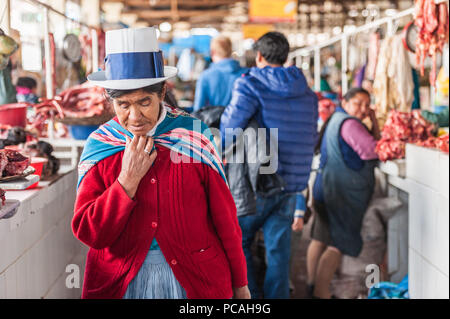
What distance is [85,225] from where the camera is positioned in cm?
185

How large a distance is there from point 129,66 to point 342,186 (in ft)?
9.49

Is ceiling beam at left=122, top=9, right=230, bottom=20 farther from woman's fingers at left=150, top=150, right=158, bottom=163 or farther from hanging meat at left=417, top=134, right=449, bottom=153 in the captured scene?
woman's fingers at left=150, top=150, right=158, bottom=163

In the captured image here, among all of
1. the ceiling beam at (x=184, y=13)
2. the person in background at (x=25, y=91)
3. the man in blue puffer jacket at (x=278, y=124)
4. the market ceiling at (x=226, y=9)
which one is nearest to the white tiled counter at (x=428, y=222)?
the man in blue puffer jacket at (x=278, y=124)

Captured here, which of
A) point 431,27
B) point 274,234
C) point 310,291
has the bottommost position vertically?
point 310,291

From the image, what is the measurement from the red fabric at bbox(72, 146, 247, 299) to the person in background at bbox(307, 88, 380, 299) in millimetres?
2515

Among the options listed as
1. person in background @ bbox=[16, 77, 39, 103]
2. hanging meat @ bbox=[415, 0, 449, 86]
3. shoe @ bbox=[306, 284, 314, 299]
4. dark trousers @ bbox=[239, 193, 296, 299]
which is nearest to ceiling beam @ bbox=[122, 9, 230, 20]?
person in background @ bbox=[16, 77, 39, 103]

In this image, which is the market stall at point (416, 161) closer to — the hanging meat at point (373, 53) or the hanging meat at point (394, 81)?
the hanging meat at point (394, 81)

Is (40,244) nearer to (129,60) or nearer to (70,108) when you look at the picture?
(70,108)

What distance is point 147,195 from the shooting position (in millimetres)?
1900

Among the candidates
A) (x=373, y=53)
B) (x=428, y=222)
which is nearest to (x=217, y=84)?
(x=373, y=53)

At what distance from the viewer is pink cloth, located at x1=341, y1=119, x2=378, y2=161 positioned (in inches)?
168
